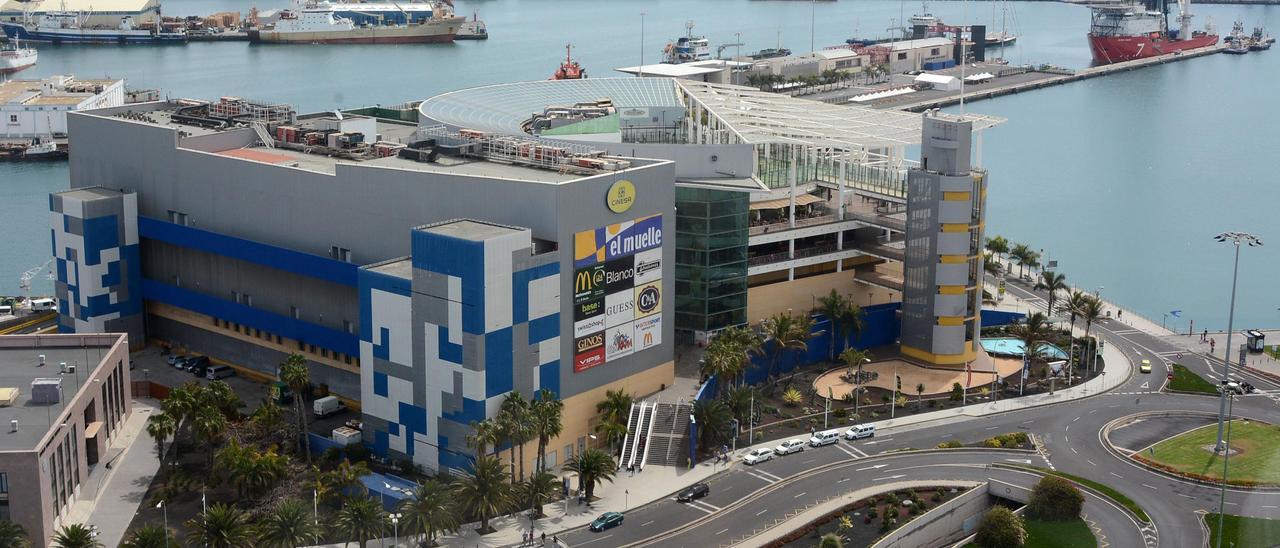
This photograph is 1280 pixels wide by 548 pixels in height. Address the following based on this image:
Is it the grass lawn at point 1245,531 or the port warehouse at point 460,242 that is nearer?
the grass lawn at point 1245,531

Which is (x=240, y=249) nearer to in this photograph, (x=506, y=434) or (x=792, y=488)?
(x=506, y=434)

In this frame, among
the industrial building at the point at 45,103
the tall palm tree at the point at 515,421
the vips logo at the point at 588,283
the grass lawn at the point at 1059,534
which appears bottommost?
the grass lawn at the point at 1059,534

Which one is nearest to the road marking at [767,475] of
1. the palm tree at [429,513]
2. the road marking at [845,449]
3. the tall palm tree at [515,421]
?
the road marking at [845,449]

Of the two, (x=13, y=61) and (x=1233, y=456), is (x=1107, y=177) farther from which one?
(x=13, y=61)

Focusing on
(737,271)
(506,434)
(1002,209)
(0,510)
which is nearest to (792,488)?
(506,434)

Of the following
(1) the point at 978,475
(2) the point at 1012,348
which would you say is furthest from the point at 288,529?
(2) the point at 1012,348

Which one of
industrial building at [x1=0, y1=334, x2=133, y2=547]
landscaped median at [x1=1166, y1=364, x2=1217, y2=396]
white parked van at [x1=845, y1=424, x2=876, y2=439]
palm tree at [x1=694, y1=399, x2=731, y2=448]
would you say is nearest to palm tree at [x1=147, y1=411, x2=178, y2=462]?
industrial building at [x1=0, y1=334, x2=133, y2=547]

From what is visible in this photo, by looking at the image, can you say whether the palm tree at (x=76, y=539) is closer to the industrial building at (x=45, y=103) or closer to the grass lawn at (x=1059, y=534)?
the grass lawn at (x=1059, y=534)
